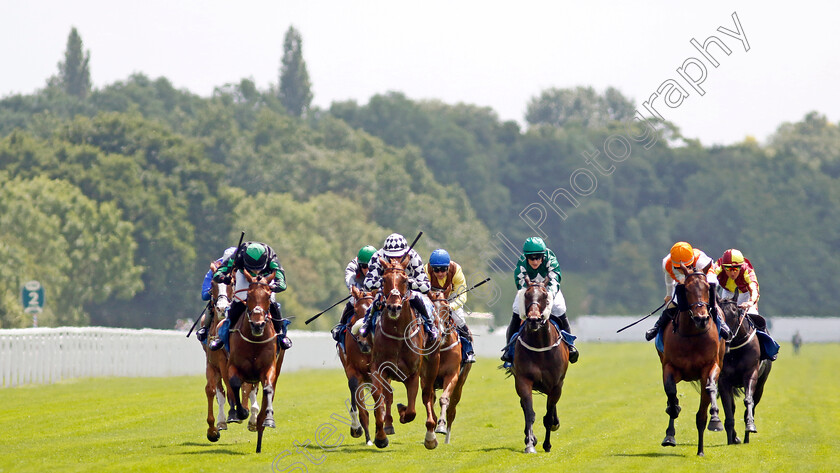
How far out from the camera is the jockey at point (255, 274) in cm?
1585

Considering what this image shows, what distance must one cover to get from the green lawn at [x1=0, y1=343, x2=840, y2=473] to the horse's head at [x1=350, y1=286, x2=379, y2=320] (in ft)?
5.25

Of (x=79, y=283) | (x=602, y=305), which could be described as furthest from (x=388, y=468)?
(x=602, y=305)

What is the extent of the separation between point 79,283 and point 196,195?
11.9 meters

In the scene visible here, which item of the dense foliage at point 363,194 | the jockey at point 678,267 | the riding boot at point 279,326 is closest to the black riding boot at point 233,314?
the riding boot at point 279,326

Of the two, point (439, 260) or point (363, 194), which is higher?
point (363, 194)

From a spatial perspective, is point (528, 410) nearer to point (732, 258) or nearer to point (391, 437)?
point (391, 437)

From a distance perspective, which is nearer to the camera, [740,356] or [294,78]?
[740,356]

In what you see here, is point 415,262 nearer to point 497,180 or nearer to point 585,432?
point 585,432

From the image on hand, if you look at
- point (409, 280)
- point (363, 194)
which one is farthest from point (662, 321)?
point (363, 194)

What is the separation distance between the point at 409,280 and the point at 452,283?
1919mm

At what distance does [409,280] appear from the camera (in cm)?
1554

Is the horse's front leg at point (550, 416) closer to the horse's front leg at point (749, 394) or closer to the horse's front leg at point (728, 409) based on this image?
the horse's front leg at point (728, 409)

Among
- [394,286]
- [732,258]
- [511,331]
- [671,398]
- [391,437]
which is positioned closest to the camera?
[394,286]

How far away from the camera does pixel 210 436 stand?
16.1m
